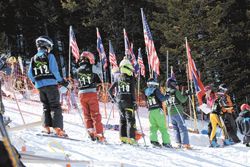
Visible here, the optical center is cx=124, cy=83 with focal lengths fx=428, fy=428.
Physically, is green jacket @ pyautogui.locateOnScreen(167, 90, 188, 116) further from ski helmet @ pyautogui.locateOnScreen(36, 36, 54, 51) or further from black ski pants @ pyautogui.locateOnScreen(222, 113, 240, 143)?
ski helmet @ pyautogui.locateOnScreen(36, 36, 54, 51)

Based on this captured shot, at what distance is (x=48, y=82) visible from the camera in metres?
7.51

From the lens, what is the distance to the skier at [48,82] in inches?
295

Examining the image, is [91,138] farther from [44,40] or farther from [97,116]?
[44,40]

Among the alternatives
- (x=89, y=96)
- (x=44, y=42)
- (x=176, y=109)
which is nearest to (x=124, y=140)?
(x=89, y=96)

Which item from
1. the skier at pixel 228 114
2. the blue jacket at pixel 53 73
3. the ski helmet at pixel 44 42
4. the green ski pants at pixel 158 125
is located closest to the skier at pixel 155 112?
the green ski pants at pixel 158 125

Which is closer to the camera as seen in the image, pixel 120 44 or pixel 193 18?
pixel 193 18

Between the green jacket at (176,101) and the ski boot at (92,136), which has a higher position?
the green jacket at (176,101)

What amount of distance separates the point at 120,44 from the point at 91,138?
17.2 m

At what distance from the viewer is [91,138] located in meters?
8.24

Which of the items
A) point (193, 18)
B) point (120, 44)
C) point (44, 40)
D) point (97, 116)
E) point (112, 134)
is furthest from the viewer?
point (120, 44)

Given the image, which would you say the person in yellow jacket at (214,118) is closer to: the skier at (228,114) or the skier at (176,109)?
the skier at (228,114)

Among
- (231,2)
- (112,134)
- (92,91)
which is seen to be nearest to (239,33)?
(231,2)

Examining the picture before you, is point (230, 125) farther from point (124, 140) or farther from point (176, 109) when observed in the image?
point (124, 140)

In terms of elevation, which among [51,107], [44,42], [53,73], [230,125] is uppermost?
[44,42]
